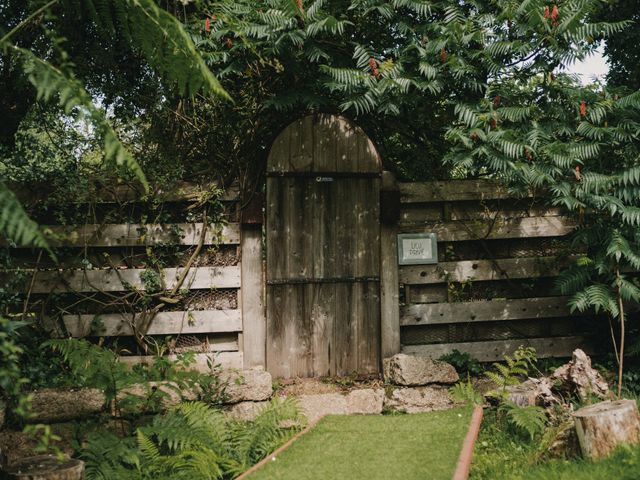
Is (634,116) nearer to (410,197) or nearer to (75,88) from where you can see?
(410,197)

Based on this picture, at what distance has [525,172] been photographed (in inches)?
214

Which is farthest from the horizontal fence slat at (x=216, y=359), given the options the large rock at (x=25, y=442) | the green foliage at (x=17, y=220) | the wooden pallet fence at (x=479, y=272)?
the green foliage at (x=17, y=220)

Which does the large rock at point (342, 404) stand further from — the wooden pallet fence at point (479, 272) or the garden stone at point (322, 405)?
the wooden pallet fence at point (479, 272)

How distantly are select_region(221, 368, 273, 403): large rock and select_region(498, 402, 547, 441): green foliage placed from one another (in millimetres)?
2174

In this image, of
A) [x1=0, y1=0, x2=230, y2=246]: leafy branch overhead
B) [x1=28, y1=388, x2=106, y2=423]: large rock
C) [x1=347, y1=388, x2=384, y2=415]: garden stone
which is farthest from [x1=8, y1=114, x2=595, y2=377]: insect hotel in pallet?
[x1=0, y1=0, x2=230, y2=246]: leafy branch overhead

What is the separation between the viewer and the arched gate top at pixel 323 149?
5945mm

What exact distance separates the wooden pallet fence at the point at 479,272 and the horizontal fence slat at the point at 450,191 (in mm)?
11

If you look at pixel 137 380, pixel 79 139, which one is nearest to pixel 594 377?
pixel 137 380

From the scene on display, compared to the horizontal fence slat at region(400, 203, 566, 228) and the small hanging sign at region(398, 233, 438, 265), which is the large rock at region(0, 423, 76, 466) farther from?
the horizontal fence slat at region(400, 203, 566, 228)

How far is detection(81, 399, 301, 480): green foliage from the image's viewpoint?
4.23 meters

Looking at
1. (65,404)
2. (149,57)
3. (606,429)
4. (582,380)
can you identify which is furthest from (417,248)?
(65,404)

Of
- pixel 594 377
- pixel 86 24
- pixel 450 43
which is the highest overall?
pixel 86 24

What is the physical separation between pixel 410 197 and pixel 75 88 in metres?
4.00

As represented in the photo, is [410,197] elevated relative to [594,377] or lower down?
elevated
